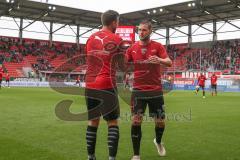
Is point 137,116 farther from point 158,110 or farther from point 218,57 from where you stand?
point 218,57

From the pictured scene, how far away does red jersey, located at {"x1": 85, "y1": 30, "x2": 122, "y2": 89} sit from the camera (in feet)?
16.6

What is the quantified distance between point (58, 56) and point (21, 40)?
6.37 meters

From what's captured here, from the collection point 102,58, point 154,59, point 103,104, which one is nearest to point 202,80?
point 154,59

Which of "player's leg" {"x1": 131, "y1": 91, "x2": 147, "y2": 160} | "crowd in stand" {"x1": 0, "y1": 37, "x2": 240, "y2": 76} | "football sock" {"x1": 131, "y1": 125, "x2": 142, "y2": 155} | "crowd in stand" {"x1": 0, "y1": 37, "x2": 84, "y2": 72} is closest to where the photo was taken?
"football sock" {"x1": 131, "y1": 125, "x2": 142, "y2": 155}

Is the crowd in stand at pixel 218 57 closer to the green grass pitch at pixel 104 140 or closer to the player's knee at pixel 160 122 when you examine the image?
the green grass pitch at pixel 104 140

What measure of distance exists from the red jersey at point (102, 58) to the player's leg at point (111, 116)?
0.16 metres

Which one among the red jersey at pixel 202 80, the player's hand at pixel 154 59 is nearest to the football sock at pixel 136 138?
the player's hand at pixel 154 59

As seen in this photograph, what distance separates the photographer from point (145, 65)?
6.20 m

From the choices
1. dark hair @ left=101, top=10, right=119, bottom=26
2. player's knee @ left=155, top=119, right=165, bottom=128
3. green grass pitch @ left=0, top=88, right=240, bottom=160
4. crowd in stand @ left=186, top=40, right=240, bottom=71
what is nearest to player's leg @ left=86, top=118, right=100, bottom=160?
green grass pitch @ left=0, top=88, right=240, bottom=160

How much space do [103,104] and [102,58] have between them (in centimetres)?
67

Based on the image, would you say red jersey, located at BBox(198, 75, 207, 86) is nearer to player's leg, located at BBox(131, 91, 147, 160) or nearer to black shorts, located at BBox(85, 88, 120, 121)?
player's leg, located at BBox(131, 91, 147, 160)

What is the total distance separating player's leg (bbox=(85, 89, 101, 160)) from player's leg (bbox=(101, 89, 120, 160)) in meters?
0.11

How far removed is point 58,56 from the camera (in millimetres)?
60125

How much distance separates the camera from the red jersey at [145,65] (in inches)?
242
